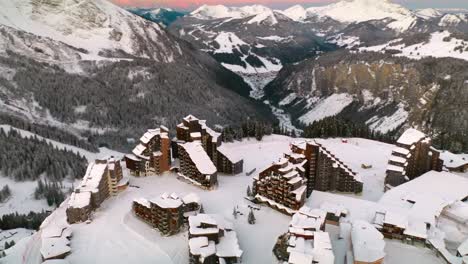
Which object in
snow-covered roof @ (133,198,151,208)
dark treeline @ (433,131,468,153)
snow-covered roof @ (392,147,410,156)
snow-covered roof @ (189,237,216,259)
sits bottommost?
dark treeline @ (433,131,468,153)

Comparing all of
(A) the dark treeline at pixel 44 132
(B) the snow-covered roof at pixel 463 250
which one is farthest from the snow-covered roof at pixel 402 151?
(A) the dark treeline at pixel 44 132

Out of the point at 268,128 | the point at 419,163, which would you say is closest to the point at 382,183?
the point at 419,163

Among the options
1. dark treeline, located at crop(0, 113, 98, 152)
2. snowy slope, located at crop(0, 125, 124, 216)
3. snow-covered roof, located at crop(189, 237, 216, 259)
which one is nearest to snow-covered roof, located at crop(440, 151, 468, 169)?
snow-covered roof, located at crop(189, 237, 216, 259)

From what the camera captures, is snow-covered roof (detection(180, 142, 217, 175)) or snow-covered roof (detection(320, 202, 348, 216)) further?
snow-covered roof (detection(180, 142, 217, 175))

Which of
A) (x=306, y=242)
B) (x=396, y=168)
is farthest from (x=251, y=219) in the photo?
(x=396, y=168)

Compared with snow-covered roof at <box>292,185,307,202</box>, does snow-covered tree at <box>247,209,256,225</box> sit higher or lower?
lower

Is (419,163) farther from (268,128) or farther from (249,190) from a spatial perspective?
(268,128)

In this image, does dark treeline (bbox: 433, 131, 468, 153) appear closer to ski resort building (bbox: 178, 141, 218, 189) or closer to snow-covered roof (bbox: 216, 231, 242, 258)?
ski resort building (bbox: 178, 141, 218, 189)

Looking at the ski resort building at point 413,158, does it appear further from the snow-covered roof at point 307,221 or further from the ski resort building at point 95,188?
the ski resort building at point 95,188
